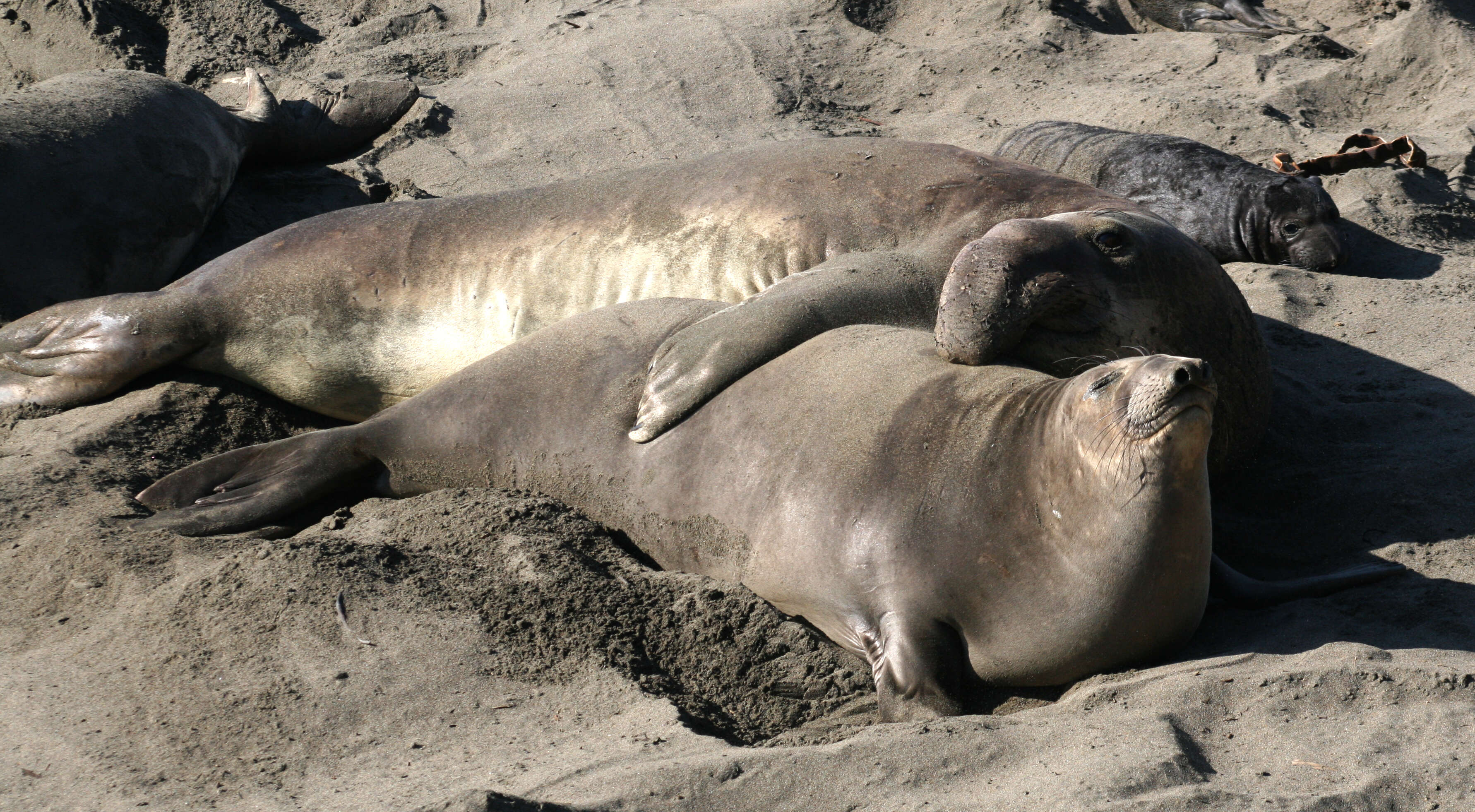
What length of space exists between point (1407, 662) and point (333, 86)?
628cm

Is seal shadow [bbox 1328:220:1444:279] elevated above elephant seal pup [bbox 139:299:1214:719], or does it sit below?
below

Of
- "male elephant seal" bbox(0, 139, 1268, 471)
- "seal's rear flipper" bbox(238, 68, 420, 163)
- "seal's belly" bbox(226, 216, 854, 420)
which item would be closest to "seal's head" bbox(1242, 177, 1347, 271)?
"male elephant seal" bbox(0, 139, 1268, 471)

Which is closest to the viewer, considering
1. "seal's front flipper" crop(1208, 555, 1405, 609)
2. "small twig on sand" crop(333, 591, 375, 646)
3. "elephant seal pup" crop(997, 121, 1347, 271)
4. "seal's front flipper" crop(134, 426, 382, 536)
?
"small twig on sand" crop(333, 591, 375, 646)

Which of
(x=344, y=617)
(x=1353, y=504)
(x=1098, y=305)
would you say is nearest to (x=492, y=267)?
(x=344, y=617)

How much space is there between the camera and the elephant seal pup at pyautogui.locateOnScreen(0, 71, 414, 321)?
16.8 feet

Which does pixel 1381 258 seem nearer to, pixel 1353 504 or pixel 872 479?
pixel 1353 504

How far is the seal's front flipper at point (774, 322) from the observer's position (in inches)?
142

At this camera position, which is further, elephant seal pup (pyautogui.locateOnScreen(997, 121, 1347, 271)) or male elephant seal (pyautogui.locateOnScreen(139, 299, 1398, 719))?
elephant seal pup (pyautogui.locateOnScreen(997, 121, 1347, 271))

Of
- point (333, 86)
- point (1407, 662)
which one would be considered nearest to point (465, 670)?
point (1407, 662)

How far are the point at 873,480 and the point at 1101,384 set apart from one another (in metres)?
0.63

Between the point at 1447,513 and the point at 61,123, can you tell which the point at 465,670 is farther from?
the point at 61,123

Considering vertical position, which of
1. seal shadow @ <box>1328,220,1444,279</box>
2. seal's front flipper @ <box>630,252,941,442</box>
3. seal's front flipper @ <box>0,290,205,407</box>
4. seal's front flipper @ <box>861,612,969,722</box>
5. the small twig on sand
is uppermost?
seal's front flipper @ <box>630,252,941,442</box>

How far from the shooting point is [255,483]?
3949 mm

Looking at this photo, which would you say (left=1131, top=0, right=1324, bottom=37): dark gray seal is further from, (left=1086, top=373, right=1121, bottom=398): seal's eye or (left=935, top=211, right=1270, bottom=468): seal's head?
(left=1086, top=373, right=1121, bottom=398): seal's eye
